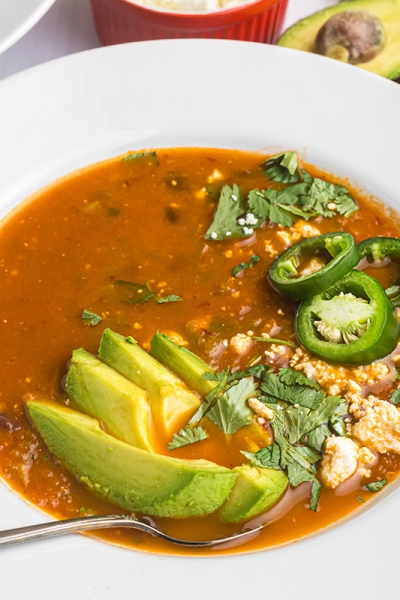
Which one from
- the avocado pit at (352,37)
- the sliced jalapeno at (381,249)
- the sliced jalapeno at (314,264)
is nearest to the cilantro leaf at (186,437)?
the sliced jalapeno at (314,264)

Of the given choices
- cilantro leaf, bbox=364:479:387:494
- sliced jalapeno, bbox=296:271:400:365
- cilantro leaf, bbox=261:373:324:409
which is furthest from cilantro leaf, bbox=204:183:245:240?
cilantro leaf, bbox=364:479:387:494

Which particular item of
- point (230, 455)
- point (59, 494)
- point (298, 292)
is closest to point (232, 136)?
point (298, 292)

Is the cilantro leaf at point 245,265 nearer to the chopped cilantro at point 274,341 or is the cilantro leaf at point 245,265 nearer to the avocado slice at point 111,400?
the chopped cilantro at point 274,341

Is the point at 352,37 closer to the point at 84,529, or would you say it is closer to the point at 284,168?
the point at 284,168

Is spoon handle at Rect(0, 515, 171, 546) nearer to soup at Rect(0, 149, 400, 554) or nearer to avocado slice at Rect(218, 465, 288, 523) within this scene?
soup at Rect(0, 149, 400, 554)

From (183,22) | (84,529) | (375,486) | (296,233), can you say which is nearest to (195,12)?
(183,22)

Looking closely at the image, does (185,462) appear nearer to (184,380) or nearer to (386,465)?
(184,380)
